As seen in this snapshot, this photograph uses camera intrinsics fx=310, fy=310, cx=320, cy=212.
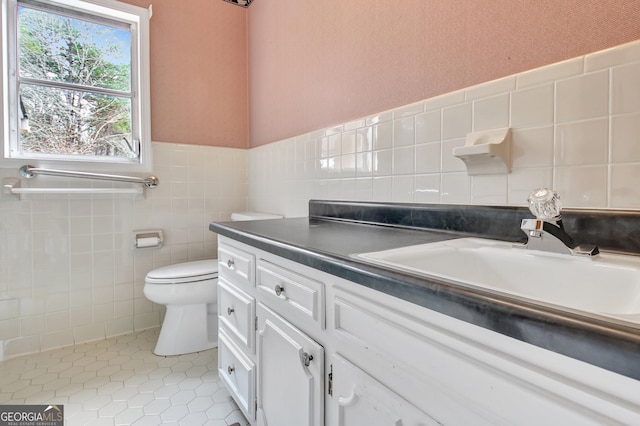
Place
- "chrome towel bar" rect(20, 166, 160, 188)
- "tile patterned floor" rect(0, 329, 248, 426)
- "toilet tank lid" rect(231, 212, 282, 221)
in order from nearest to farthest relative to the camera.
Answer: "tile patterned floor" rect(0, 329, 248, 426), "chrome towel bar" rect(20, 166, 160, 188), "toilet tank lid" rect(231, 212, 282, 221)

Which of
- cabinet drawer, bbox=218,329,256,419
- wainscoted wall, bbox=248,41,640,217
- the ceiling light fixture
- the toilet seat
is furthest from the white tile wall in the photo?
the ceiling light fixture

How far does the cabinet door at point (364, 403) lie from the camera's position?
0.54 metres

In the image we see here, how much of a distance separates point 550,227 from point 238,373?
1144mm

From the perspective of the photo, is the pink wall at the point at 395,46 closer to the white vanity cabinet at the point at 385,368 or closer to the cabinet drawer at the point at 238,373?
the white vanity cabinet at the point at 385,368

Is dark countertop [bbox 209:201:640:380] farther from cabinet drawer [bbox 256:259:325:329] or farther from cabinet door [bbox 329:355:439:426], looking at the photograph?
cabinet door [bbox 329:355:439:426]

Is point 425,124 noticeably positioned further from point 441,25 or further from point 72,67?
point 72,67

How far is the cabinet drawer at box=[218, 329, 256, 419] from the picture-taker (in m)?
1.10

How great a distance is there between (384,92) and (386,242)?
0.73 m

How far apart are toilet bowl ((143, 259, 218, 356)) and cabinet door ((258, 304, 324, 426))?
2.91ft

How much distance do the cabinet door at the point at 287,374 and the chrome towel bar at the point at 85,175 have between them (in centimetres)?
144

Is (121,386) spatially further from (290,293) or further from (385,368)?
(385,368)

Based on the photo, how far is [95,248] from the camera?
194 centimetres

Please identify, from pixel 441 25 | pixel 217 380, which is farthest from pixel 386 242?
pixel 217 380

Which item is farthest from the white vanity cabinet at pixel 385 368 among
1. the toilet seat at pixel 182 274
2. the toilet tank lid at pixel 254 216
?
the toilet tank lid at pixel 254 216
